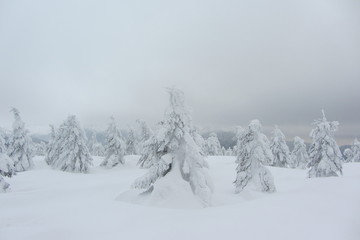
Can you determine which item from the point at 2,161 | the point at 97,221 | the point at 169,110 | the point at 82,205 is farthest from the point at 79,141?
the point at 97,221

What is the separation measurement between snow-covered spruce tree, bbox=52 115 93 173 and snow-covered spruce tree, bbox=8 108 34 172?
471 centimetres

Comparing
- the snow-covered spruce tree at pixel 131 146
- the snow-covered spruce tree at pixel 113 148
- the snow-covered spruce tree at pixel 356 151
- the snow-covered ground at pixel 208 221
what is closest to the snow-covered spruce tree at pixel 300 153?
the snow-covered spruce tree at pixel 356 151

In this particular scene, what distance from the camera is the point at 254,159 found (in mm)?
24375

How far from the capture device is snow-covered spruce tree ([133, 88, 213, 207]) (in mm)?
15016

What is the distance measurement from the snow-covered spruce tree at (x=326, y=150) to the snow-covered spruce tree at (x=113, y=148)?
33520 millimetres

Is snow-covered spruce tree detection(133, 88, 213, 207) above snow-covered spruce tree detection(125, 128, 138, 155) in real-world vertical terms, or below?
above

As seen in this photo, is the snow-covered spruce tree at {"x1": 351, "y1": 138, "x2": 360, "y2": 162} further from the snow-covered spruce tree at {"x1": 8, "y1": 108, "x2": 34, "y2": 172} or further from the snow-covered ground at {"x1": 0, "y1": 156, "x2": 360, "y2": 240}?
the snow-covered spruce tree at {"x1": 8, "y1": 108, "x2": 34, "y2": 172}

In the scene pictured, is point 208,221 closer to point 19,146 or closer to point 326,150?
point 326,150

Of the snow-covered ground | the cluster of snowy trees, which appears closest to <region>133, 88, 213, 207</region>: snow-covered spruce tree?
the cluster of snowy trees

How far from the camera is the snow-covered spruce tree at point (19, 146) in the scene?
41469mm

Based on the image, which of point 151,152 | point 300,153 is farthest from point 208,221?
point 300,153

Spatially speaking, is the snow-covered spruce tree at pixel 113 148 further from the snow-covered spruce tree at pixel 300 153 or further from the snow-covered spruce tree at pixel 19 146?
the snow-covered spruce tree at pixel 300 153

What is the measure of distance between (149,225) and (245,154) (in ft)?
63.0

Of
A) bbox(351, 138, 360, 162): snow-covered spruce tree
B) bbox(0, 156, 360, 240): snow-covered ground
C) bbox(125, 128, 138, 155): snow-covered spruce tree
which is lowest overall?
bbox(125, 128, 138, 155): snow-covered spruce tree
